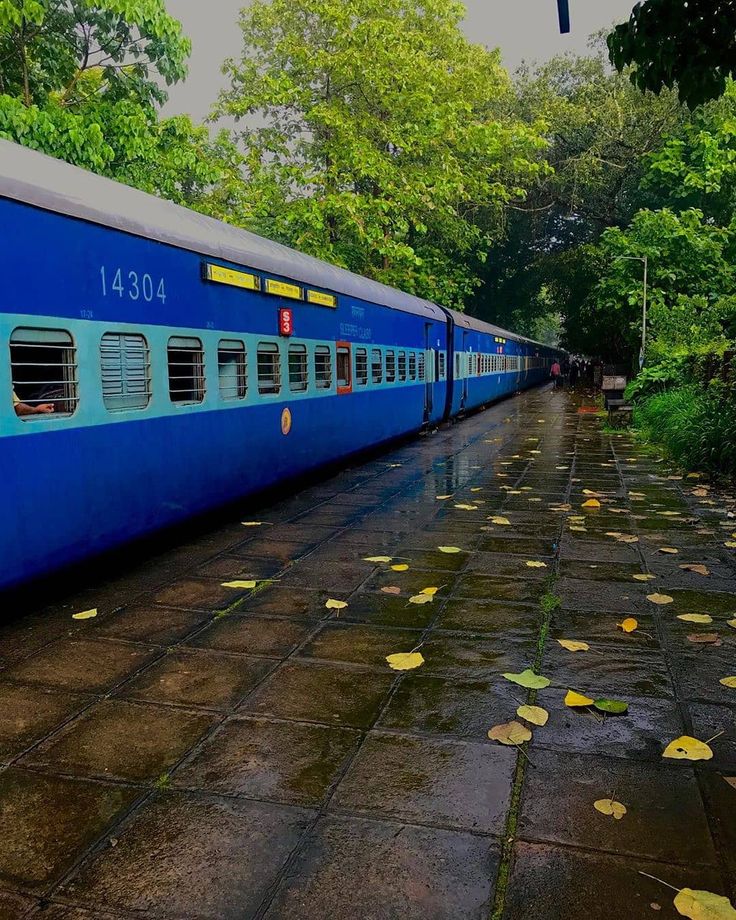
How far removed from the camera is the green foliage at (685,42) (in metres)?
4.12

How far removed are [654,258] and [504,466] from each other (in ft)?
51.4

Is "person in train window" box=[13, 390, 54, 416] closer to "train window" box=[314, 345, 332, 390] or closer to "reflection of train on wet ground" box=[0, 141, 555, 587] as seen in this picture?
"reflection of train on wet ground" box=[0, 141, 555, 587]

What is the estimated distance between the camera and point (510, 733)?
3.15m

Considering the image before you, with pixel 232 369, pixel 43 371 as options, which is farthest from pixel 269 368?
pixel 43 371

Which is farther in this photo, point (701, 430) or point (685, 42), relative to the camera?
point (701, 430)

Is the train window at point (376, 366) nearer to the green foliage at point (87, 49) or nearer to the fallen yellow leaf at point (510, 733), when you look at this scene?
the green foliage at point (87, 49)

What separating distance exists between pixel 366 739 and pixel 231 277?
505 centimetres

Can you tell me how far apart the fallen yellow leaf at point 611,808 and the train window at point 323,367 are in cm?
741

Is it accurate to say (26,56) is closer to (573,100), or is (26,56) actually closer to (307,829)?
(307,829)

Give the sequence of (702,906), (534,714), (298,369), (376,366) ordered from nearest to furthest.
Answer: (702,906) → (534,714) → (298,369) → (376,366)

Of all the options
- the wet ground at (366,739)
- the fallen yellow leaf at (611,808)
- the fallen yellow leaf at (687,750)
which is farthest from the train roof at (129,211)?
the fallen yellow leaf at (687,750)

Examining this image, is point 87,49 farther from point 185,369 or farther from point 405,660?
point 405,660

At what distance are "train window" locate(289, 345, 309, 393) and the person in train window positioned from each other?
4167 millimetres

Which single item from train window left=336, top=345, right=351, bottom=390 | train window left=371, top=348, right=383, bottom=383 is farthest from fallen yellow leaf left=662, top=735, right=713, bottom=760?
train window left=371, top=348, right=383, bottom=383
